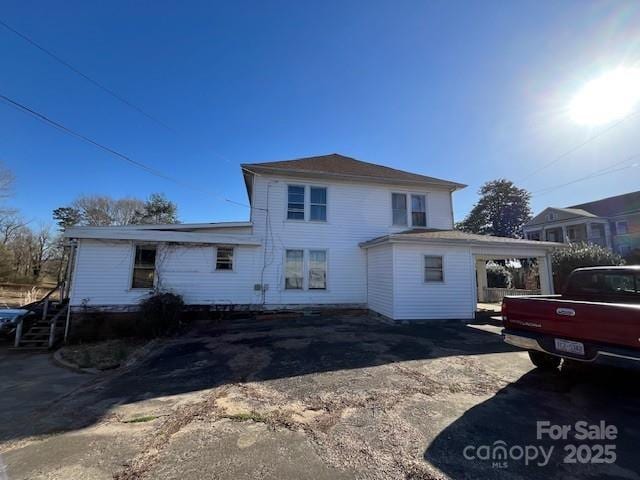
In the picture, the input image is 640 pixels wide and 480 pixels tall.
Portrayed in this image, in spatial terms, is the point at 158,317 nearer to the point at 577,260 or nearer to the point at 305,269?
the point at 305,269

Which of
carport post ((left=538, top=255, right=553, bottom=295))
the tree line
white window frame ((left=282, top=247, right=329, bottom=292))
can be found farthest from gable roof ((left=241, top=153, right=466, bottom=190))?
the tree line

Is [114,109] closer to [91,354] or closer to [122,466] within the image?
[91,354]

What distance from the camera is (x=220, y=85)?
33.2 feet

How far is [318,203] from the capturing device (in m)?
12.2

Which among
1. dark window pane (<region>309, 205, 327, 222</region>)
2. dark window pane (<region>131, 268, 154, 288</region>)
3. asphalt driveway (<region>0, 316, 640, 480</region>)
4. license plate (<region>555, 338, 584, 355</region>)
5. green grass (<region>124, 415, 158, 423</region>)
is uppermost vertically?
dark window pane (<region>309, 205, 327, 222</region>)

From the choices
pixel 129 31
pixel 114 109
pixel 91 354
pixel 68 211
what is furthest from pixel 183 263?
pixel 68 211

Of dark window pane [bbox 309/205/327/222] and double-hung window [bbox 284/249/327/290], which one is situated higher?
dark window pane [bbox 309/205/327/222]

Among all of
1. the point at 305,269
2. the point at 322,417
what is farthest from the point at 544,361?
the point at 305,269

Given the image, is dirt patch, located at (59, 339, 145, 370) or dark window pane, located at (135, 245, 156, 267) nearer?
dirt patch, located at (59, 339, 145, 370)

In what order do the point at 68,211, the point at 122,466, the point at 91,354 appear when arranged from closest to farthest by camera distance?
the point at 122,466
the point at 91,354
the point at 68,211

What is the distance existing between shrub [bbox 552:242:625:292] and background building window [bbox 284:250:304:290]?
14521 mm

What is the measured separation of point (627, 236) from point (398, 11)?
121 feet

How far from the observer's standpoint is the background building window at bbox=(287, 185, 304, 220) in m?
11.9

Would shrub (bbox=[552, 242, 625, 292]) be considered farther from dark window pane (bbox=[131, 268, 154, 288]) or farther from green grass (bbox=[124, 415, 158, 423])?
dark window pane (bbox=[131, 268, 154, 288])
